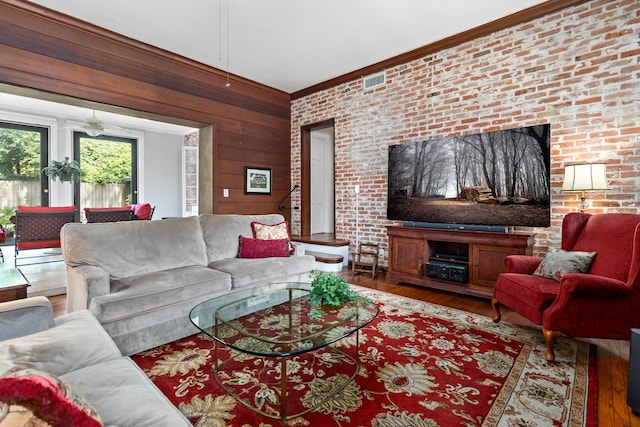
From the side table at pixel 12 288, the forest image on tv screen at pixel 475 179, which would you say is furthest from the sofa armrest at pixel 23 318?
the forest image on tv screen at pixel 475 179

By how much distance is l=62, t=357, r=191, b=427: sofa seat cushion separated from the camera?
0.95 m

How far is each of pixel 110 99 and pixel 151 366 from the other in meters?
3.30

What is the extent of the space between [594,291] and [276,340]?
2052 mm

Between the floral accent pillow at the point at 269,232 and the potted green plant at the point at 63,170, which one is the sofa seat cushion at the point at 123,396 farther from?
the potted green plant at the point at 63,170

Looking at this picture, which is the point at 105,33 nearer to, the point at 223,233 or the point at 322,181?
the point at 223,233

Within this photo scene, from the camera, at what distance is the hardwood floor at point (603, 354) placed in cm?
161

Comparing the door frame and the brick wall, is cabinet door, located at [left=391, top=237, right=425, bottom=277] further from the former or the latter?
the door frame

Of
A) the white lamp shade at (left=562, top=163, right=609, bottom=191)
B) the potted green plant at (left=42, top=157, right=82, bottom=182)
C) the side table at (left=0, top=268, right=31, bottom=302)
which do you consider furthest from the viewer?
the potted green plant at (left=42, top=157, right=82, bottom=182)

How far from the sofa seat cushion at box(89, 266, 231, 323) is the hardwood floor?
49.0 inches

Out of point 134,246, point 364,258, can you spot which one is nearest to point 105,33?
Answer: point 134,246

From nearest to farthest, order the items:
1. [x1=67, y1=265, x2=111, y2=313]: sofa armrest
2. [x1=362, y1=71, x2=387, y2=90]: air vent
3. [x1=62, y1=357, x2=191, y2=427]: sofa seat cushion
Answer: [x1=62, y1=357, x2=191, y2=427]: sofa seat cushion < [x1=67, y1=265, x2=111, y2=313]: sofa armrest < [x1=362, y1=71, x2=387, y2=90]: air vent

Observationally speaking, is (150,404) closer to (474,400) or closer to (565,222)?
(474,400)

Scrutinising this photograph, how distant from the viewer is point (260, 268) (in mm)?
3014

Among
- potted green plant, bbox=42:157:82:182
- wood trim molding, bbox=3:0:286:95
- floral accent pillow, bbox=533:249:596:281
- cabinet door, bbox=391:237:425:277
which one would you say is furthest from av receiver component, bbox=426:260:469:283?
potted green plant, bbox=42:157:82:182
